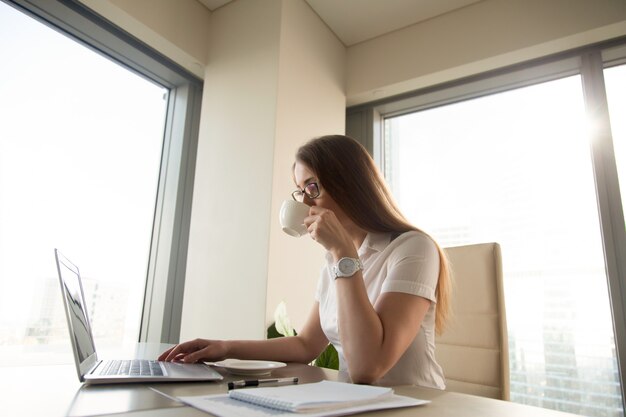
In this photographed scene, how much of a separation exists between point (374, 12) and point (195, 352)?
2.33 m

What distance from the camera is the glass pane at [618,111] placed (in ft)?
7.04

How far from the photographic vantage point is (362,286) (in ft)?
3.24

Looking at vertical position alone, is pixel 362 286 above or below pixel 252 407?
above

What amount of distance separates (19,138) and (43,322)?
0.80 metres

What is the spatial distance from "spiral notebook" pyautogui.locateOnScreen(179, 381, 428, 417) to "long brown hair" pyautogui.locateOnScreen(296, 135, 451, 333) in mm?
623

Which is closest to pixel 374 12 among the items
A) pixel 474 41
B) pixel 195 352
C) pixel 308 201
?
pixel 474 41

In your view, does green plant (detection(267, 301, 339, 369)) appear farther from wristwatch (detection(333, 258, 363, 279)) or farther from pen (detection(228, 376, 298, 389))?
pen (detection(228, 376, 298, 389))

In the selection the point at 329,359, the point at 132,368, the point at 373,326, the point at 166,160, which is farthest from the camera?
the point at 166,160

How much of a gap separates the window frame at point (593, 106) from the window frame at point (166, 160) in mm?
1131

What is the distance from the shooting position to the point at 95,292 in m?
2.15

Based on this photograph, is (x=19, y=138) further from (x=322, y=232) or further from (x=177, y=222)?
(x=322, y=232)

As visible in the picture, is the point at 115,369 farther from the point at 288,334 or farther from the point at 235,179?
the point at 235,179

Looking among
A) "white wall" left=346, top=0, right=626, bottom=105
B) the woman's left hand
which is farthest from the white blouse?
"white wall" left=346, top=0, right=626, bottom=105

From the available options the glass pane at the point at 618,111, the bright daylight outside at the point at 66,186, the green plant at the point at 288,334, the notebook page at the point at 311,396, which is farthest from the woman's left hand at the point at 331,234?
the glass pane at the point at 618,111
